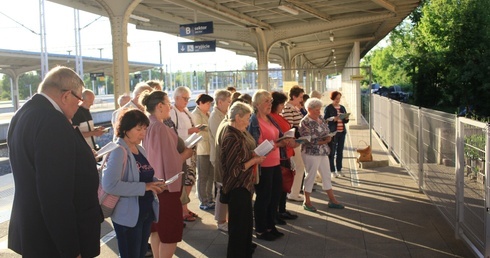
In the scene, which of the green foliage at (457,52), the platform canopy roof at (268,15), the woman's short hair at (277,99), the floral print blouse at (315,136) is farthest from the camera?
the green foliage at (457,52)

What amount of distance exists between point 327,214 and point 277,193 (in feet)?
4.67

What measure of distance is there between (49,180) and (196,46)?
15.6 meters

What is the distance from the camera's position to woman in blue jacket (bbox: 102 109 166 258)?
3842 mm

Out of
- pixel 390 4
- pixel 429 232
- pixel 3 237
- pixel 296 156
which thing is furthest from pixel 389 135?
pixel 3 237

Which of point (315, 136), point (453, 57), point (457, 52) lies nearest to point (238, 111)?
point (315, 136)

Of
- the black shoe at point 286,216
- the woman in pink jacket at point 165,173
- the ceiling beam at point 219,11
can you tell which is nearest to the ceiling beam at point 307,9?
the ceiling beam at point 219,11

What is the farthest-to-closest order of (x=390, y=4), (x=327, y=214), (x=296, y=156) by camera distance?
(x=390, y=4) → (x=296, y=156) → (x=327, y=214)

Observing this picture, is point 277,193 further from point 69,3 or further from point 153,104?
point 69,3

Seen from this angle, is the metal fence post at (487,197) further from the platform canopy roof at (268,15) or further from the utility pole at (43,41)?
the utility pole at (43,41)

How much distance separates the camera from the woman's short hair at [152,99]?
4.85 m

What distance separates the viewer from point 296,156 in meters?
8.16

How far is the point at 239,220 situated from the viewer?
5.20 m

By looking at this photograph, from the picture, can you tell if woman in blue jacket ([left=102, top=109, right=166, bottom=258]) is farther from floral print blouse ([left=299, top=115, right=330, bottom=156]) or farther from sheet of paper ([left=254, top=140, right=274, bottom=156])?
floral print blouse ([left=299, top=115, right=330, bottom=156])

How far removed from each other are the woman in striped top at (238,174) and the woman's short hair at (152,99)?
725 mm
